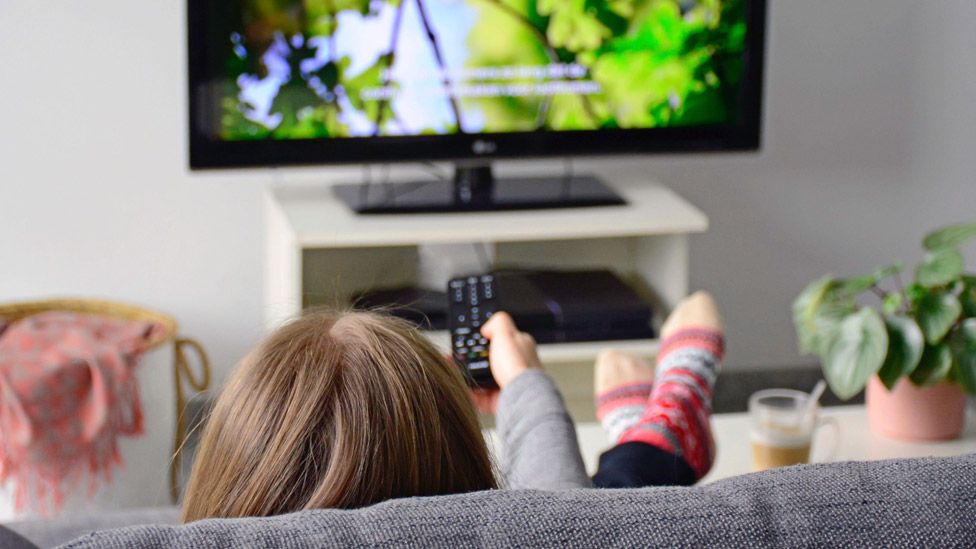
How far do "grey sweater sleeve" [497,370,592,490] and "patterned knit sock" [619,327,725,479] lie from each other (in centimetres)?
23

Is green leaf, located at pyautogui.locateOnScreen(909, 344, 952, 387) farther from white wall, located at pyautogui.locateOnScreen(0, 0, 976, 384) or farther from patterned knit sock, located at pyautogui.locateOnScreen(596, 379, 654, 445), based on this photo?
white wall, located at pyautogui.locateOnScreen(0, 0, 976, 384)

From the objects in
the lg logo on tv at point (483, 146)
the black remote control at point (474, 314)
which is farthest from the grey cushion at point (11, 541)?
the lg logo on tv at point (483, 146)

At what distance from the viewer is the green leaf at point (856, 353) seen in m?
1.69

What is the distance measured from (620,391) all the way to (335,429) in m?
0.95

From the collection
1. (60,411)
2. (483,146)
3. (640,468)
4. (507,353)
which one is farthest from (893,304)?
(60,411)

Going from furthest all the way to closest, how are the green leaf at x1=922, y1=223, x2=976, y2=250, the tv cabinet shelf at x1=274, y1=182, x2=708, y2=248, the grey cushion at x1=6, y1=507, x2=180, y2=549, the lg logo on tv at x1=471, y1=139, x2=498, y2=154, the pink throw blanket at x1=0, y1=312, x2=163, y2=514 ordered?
the lg logo on tv at x1=471, y1=139, x2=498, y2=154
the tv cabinet shelf at x1=274, y1=182, x2=708, y2=248
the pink throw blanket at x1=0, y1=312, x2=163, y2=514
the green leaf at x1=922, y1=223, x2=976, y2=250
the grey cushion at x1=6, y1=507, x2=180, y2=549

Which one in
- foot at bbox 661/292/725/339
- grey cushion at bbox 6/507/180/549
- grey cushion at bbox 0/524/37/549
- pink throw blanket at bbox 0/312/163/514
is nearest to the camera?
grey cushion at bbox 0/524/37/549

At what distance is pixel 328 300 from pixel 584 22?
712mm

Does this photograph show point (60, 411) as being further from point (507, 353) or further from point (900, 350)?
point (900, 350)

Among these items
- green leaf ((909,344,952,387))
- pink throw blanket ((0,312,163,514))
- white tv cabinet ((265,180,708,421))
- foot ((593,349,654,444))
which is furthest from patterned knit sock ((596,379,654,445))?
pink throw blanket ((0,312,163,514))

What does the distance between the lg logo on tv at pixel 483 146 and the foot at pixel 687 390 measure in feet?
2.52

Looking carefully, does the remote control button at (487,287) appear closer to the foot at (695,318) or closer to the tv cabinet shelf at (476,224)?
the foot at (695,318)

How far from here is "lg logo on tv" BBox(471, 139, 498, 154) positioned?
2.46m

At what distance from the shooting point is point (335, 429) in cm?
83
